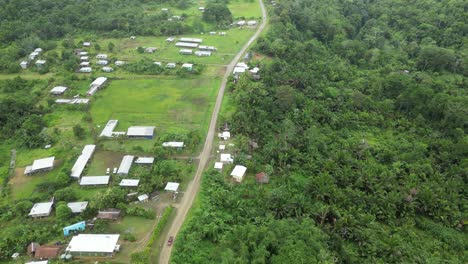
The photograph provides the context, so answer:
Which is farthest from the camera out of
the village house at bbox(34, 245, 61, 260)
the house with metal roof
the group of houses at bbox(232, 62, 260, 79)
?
the group of houses at bbox(232, 62, 260, 79)

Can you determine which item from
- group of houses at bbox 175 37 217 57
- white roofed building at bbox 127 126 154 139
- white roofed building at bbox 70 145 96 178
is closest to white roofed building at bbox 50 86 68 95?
white roofed building at bbox 70 145 96 178

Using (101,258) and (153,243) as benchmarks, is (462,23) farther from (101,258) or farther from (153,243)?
(101,258)

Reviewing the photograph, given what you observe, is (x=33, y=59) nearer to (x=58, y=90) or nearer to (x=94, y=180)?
(x=58, y=90)

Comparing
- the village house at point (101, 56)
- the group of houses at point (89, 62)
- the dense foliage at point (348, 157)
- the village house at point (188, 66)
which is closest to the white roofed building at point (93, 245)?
the dense foliage at point (348, 157)

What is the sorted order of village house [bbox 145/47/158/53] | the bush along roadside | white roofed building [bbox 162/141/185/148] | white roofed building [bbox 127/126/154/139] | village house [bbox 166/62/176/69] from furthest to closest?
village house [bbox 145/47/158/53]
village house [bbox 166/62/176/69]
white roofed building [bbox 127/126/154/139]
white roofed building [bbox 162/141/185/148]
the bush along roadside

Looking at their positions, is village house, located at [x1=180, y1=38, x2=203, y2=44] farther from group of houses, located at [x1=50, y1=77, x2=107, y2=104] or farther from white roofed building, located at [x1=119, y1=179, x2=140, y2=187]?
white roofed building, located at [x1=119, y1=179, x2=140, y2=187]

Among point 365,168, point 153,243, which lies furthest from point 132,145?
point 365,168
